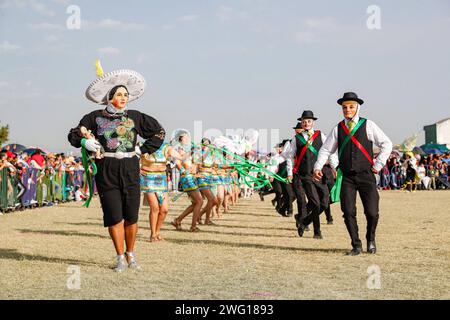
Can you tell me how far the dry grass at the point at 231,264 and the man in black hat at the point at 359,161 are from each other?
52cm

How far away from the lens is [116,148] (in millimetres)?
7184

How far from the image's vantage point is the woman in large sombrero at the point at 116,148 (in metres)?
7.16

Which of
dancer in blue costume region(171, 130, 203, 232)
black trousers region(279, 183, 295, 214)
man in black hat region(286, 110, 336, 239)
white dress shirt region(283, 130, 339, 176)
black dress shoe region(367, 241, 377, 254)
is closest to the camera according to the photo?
black dress shoe region(367, 241, 377, 254)

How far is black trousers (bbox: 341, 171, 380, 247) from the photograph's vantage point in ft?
28.3

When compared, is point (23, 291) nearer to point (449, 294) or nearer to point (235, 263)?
point (235, 263)

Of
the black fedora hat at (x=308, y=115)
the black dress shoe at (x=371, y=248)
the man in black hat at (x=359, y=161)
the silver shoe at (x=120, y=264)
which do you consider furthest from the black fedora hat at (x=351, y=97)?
the silver shoe at (x=120, y=264)

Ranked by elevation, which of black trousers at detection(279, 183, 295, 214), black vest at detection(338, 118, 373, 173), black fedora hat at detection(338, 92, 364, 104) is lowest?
black trousers at detection(279, 183, 295, 214)

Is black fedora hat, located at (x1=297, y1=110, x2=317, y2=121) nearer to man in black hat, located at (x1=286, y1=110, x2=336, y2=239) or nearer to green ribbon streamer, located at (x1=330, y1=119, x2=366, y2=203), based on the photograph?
man in black hat, located at (x1=286, y1=110, x2=336, y2=239)

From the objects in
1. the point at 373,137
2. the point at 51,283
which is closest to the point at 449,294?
the point at 373,137

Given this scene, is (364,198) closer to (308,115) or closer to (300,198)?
(308,115)

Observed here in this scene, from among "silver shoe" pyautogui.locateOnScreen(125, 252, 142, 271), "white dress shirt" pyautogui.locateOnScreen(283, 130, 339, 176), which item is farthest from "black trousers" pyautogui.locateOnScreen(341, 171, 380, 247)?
"silver shoe" pyautogui.locateOnScreen(125, 252, 142, 271)

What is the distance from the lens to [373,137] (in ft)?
28.6

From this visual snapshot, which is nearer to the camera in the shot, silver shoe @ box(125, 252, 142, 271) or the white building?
silver shoe @ box(125, 252, 142, 271)

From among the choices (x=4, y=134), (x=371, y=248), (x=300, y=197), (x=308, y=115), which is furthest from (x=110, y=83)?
(x=4, y=134)
